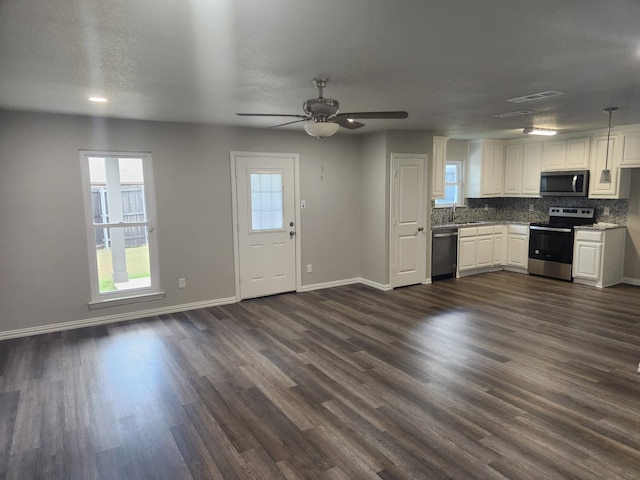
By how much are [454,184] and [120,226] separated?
570cm

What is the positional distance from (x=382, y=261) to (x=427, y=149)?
190 cm

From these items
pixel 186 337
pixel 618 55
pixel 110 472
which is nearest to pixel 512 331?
pixel 618 55

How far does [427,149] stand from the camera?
6.32 m

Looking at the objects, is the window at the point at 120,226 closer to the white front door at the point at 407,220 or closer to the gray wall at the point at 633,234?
the white front door at the point at 407,220

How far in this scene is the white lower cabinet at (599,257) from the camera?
6.06 metres

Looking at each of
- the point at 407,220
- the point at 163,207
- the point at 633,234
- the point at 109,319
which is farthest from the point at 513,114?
the point at 109,319

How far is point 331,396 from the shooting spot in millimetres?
3127

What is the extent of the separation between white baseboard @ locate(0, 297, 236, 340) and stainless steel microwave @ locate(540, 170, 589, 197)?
5503 mm

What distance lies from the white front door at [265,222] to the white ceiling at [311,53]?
63.6 inches

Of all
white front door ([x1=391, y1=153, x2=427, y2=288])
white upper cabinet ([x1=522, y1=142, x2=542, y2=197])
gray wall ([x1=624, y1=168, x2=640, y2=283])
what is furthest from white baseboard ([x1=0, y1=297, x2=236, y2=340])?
gray wall ([x1=624, y1=168, x2=640, y2=283])

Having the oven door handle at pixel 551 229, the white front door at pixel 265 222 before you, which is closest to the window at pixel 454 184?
the oven door handle at pixel 551 229

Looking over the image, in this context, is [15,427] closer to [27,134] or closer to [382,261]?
[27,134]

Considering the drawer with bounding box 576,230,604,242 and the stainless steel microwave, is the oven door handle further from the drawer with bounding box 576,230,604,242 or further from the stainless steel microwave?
the stainless steel microwave

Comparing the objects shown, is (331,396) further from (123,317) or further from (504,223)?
(504,223)
